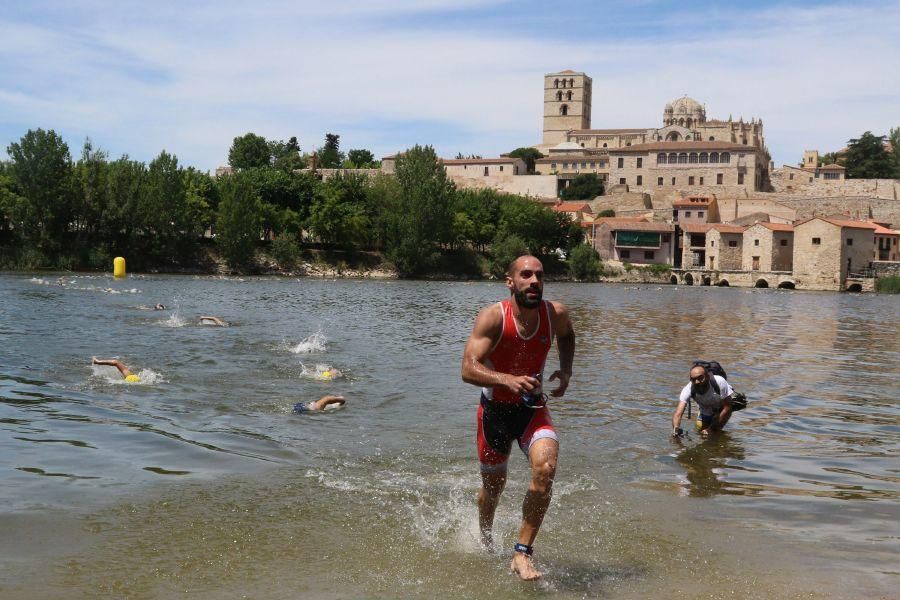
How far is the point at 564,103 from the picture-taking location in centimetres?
17962

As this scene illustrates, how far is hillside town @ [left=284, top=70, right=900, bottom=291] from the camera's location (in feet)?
306

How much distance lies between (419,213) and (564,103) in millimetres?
→ 101619

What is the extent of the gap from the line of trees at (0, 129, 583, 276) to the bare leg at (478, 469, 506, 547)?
242 ft

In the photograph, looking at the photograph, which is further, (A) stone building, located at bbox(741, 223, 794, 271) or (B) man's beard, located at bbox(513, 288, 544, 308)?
(A) stone building, located at bbox(741, 223, 794, 271)

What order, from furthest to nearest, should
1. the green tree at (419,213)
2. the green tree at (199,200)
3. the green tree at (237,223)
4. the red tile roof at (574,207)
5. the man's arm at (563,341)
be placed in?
the red tile roof at (574,207)
the green tree at (419,213)
the green tree at (199,200)
the green tree at (237,223)
the man's arm at (563,341)

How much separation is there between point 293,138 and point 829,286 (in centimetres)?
12188

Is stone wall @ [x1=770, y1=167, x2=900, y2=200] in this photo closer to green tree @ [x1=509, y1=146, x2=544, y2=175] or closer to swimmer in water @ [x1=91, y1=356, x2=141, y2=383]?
green tree @ [x1=509, y1=146, x2=544, y2=175]

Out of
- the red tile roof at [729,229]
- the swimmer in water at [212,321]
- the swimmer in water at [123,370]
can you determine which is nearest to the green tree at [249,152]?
the red tile roof at [729,229]

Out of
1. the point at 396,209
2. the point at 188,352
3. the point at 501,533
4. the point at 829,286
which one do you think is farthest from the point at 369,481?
the point at 829,286

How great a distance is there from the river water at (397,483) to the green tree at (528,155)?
14072 centimetres

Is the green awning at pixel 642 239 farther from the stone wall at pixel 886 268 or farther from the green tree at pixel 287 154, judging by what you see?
the green tree at pixel 287 154

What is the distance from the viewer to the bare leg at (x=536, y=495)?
246 inches

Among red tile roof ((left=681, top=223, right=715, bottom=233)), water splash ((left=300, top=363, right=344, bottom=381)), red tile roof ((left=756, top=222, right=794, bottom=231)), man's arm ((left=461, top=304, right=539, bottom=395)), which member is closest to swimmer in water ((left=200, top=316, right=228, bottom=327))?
water splash ((left=300, top=363, right=344, bottom=381))

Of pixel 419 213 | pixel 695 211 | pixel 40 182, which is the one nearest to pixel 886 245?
pixel 695 211
